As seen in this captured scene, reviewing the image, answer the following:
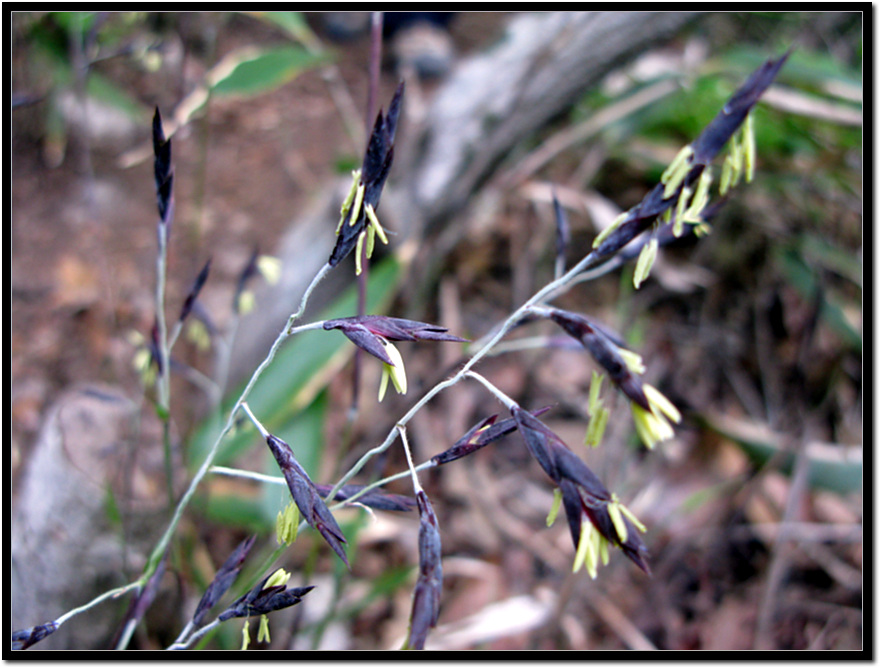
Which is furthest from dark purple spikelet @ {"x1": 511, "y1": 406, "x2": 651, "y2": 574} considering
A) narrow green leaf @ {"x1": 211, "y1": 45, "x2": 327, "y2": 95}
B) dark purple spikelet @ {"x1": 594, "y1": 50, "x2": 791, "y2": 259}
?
narrow green leaf @ {"x1": 211, "y1": 45, "x2": 327, "y2": 95}

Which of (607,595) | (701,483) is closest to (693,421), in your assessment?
(701,483)

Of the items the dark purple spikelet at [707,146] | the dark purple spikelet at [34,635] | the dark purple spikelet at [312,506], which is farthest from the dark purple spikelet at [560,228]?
the dark purple spikelet at [34,635]

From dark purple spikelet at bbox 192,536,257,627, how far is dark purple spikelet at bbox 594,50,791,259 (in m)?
0.29

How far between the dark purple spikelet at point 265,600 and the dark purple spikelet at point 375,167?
175 mm

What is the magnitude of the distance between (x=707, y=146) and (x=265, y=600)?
0.33 m

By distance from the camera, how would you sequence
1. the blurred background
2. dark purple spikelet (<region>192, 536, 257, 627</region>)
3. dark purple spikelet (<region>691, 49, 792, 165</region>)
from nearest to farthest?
dark purple spikelet (<region>691, 49, 792, 165</region>) → dark purple spikelet (<region>192, 536, 257, 627</region>) → the blurred background

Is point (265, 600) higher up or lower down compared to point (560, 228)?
lower down

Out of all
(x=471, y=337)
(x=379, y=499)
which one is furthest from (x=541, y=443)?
(x=471, y=337)

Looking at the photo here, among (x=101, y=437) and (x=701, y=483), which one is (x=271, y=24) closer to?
(x=101, y=437)

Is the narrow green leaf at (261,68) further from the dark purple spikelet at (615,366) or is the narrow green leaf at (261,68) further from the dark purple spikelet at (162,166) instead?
the dark purple spikelet at (615,366)

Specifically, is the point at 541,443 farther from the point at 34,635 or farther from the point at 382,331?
the point at 34,635

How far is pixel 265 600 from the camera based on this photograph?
0.33 meters

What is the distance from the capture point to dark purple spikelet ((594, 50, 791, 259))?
0.91ft

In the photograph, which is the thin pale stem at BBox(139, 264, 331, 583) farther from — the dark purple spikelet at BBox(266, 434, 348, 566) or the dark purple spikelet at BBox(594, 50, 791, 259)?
the dark purple spikelet at BBox(594, 50, 791, 259)
